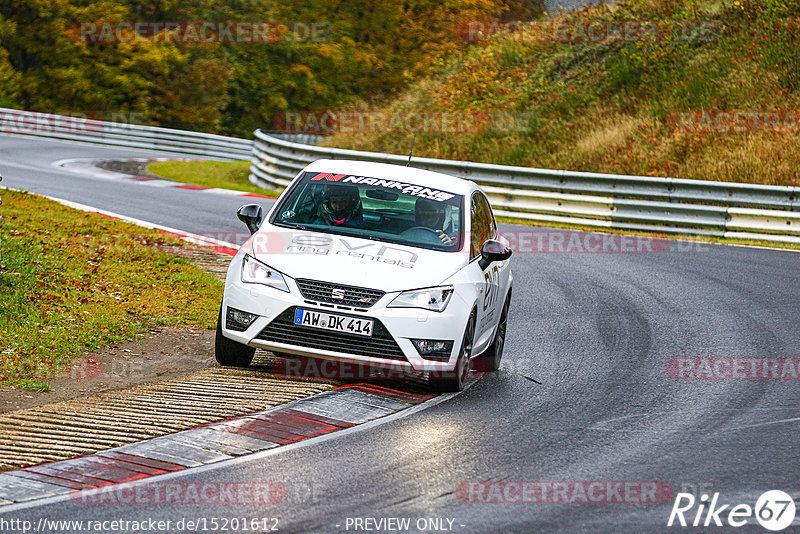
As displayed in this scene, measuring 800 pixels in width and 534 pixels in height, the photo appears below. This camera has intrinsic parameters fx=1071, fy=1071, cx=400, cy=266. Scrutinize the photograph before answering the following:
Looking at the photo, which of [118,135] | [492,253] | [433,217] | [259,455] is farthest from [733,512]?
[118,135]

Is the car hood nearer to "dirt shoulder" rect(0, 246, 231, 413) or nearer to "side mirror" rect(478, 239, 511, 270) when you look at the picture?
"side mirror" rect(478, 239, 511, 270)

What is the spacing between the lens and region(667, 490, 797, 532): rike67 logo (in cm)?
570

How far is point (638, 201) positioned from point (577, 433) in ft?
44.9

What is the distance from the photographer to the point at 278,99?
180 ft

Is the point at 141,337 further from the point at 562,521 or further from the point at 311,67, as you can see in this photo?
the point at 311,67

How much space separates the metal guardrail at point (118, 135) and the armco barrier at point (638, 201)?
50.7 feet

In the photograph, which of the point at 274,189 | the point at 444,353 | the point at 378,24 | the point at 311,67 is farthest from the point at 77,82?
the point at 444,353

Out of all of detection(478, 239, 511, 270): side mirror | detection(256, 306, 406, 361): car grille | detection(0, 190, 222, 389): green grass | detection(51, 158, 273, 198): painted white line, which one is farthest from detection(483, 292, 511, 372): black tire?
detection(51, 158, 273, 198): painted white line

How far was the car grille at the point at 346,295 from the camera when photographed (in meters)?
8.17

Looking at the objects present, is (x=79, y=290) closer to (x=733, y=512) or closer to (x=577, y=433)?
(x=577, y=433)

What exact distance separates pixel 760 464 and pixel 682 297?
687cm

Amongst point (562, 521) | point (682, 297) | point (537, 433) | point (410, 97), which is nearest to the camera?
point (562, 521)

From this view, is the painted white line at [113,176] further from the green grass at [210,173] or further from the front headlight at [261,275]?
the front headlight at [261,275]

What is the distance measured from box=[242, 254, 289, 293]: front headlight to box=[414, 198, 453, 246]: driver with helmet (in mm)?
1524
